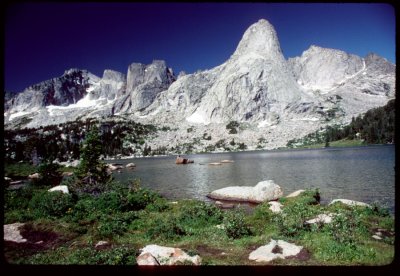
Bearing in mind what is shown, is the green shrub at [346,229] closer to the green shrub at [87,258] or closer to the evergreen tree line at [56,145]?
the green shrub at [87,258]

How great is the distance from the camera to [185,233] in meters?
14.0

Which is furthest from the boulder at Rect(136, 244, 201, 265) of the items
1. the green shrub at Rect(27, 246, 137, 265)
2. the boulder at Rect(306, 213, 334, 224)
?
the boulder at Rect(306, 213, 334, 224)

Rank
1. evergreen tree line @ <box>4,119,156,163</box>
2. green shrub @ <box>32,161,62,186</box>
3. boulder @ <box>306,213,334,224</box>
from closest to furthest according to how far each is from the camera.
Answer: boulder @ <box>306,213,334,224</box> < green shrub @ <box>32,161,62,186</box> < evergreen tree line @ <box>4,119,156,163</box>

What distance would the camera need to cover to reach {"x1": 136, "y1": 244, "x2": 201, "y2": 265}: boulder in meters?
9.05

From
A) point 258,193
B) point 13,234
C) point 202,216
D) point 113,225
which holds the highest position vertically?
point 13,234

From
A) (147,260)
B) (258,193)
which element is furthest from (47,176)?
(147,260)

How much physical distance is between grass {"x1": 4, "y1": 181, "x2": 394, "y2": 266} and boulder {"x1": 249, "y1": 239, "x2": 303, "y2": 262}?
304 millimetres

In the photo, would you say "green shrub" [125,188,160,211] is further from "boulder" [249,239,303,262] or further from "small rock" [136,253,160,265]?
"boulder" [249,239,303,262]

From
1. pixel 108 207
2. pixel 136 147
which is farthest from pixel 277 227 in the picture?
pixel 136 147

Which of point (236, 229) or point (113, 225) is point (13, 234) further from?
point (236, 229)

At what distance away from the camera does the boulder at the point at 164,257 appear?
905cm

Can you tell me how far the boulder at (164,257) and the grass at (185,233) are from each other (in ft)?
1.20

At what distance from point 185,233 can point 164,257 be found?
14.5 feet
